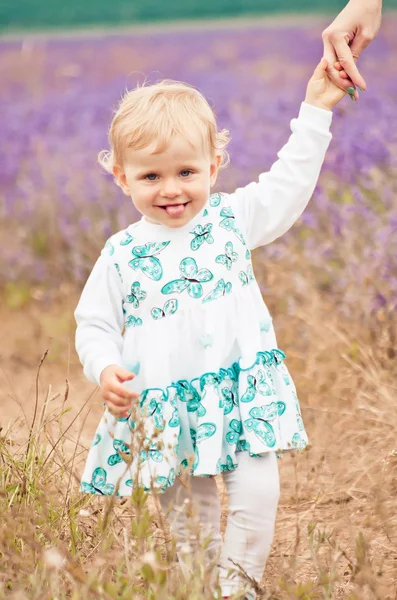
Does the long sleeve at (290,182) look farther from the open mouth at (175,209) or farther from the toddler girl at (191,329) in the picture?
the open mouth at (175,209)

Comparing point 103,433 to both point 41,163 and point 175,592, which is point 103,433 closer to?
point 175,592

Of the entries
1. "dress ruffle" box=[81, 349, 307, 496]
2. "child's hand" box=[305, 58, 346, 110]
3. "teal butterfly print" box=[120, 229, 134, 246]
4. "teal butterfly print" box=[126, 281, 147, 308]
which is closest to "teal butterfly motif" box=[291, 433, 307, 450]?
"dress ruffle" box=[81, 349, 307, 496]

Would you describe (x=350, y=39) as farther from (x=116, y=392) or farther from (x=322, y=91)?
(x=116, y=392)

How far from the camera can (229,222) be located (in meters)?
2.28

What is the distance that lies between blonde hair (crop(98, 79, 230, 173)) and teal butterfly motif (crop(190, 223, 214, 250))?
0.17 m

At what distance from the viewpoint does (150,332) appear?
220 cm

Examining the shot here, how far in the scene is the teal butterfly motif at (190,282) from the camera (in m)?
2.19

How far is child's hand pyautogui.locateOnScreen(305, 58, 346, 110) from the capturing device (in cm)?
232

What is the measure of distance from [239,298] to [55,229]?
354 centimetres

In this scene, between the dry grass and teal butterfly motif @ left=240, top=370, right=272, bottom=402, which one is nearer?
the dry grass

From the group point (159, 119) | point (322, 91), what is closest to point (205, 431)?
point (159, 119)

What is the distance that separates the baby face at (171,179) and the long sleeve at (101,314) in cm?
17

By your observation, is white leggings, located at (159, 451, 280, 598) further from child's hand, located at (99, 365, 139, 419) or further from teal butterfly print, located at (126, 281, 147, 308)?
teal butterfly print, located at (126, 281, 147, 308)

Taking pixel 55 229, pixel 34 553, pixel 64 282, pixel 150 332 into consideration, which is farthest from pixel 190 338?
pixel 55 229
